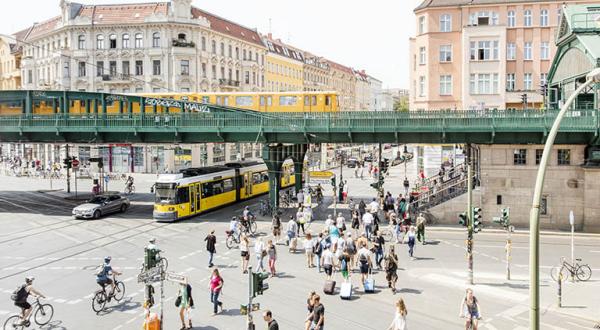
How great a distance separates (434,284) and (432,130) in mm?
13429

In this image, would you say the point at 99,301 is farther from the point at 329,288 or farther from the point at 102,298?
the point at 329,288

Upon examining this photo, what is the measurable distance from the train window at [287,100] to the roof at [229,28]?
103 ft

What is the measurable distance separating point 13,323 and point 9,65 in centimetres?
9521

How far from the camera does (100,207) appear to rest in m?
36.1

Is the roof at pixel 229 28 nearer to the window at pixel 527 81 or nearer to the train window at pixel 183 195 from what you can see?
the window at pixel 527 81

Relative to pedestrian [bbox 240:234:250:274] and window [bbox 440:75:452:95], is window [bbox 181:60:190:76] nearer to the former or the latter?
window [bbox 440:75:452:95]

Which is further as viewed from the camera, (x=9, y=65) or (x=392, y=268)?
(x=9, y=65)

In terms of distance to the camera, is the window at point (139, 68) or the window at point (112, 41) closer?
the window at point (139, 68)

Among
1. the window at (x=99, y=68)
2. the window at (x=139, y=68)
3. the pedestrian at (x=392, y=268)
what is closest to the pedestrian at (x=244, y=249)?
the pedestrian at (x=392, y=268)

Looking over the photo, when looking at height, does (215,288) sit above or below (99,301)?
above

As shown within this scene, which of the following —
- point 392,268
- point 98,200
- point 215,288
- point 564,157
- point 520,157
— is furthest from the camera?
point 98,200

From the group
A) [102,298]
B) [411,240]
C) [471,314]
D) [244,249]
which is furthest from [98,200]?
[471,314]

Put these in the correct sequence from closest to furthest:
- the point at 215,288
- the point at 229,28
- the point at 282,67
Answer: the point at 215,288 → the point at 229,28 → the point at 282,67

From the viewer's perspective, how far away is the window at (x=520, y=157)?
32375 mm
